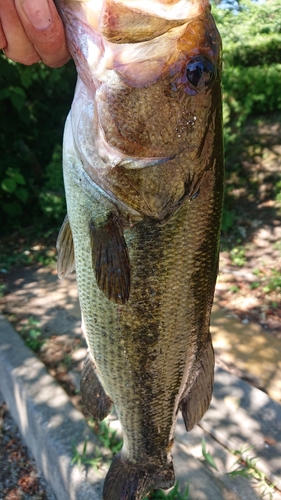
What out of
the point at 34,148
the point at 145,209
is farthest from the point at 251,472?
the point at 34,148

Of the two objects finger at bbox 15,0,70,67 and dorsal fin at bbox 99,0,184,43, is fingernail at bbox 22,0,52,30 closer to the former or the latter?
finger at bbox 15,0,70,67

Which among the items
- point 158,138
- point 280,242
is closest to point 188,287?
point 158,138

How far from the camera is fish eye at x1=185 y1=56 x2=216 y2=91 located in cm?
123

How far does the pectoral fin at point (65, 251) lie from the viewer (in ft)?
5.23

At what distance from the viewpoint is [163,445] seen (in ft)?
5.96

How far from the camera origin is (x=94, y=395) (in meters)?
1.81

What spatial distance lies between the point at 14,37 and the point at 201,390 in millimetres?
1384

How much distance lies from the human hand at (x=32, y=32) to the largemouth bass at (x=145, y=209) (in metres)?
0.05

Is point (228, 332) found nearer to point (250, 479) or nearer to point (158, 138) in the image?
point (250, 479)

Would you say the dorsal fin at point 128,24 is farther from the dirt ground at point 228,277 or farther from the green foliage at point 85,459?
the dirt ground at point 228,277

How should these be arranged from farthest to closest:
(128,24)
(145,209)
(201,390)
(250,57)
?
1. (250,57)
2. (201,390)
3. (145,209)
4. (128,24)

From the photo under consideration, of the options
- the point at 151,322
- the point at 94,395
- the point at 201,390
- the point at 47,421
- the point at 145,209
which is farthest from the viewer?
the point at 47,421

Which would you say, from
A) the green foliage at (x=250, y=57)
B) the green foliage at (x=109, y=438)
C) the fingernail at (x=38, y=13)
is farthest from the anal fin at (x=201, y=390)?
the green foliage at (x=250, y=57)

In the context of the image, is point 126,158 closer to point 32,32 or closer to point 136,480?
point 32,32
